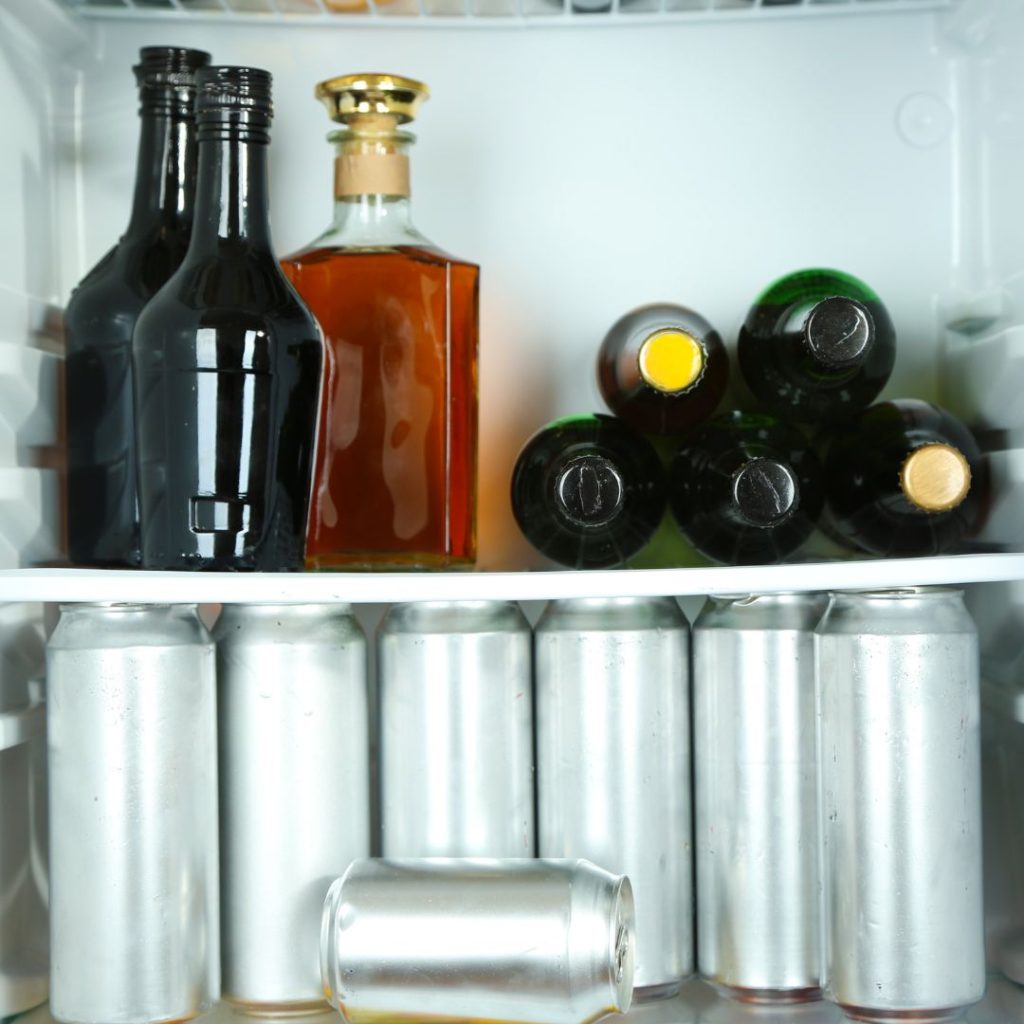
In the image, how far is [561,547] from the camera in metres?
0.89

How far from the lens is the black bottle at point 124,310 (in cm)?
90

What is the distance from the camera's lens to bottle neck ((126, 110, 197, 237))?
0.91 metres

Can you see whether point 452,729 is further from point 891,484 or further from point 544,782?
point 891,484

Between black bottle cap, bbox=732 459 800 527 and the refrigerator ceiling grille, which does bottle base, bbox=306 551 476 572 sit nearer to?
black bottle cap, bbox=732 459 800 527

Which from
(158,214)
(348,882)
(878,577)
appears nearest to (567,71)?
(158,214)

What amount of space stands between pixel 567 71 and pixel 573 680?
0.52 meters

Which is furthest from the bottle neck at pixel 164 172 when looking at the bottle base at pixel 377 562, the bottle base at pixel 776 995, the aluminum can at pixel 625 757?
the bottle base at pixel 776 995

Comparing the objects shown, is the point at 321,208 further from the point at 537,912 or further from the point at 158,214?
the point at 537,912

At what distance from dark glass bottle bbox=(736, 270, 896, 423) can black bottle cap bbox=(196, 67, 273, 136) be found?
39 centimetres

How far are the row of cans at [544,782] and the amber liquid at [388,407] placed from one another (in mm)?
81

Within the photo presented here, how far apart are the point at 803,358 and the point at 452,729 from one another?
1.18ft

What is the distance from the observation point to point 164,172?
91 cm

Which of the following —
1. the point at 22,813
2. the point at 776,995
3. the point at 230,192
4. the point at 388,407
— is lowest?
the point at 776,995

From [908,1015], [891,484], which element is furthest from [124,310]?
[908,1015]
